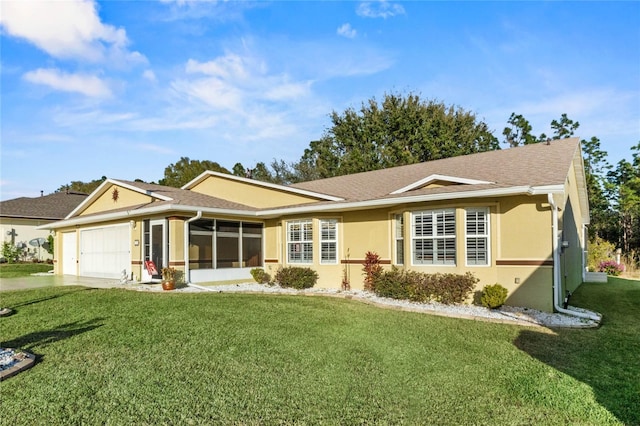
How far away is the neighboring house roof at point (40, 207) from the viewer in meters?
28.6

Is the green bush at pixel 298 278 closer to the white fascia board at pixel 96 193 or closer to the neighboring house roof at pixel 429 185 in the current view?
the neighboring house roof at pixel 429 185

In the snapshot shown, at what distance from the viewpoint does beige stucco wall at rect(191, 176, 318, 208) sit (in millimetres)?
15172

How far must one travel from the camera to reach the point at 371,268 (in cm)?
1283

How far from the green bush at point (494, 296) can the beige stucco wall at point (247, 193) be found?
6.49 metres

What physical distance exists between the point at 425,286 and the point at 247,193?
27.3ft

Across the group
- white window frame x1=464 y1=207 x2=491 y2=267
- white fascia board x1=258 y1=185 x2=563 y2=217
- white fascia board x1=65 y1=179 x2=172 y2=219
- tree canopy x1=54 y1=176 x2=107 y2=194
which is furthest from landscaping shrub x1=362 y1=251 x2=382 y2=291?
tree canopy x1=54 y1=176 x2=107 y2=194

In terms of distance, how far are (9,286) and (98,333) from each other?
384 inches

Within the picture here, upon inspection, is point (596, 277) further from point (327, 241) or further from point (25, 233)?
point (25, 233)

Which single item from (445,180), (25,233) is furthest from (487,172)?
(25,233)

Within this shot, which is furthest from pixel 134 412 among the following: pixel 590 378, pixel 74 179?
pixel 74 179

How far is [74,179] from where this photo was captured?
57219 mm

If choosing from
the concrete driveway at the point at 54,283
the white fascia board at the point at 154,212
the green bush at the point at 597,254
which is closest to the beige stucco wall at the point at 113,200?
the white fascia board at the point at 154,212

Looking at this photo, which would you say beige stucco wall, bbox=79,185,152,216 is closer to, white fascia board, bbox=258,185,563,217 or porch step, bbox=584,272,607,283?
white fascia board, bbox=258,185,563,217

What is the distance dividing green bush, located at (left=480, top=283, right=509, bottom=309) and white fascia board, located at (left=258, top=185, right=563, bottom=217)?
227 cm
